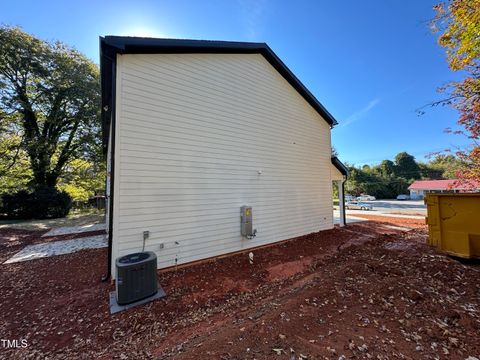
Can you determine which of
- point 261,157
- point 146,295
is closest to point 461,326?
point 146,295

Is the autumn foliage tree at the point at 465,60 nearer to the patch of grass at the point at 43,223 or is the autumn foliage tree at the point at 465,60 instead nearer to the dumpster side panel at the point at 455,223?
the dumpster side panel at the point at 455,223

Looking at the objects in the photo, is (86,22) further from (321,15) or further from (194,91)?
(321,15)

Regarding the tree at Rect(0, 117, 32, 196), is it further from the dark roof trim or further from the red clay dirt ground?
the dark roof trim

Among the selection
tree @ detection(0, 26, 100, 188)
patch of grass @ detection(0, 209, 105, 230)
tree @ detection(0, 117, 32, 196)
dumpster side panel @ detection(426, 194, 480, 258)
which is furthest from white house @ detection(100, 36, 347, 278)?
tree @ detection(0, 117, 32, 196)

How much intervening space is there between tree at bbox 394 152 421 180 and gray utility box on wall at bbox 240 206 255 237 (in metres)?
64.0

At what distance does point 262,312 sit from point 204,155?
4045 millimetres

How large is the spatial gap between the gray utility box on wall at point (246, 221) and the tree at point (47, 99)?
16207 millimetres

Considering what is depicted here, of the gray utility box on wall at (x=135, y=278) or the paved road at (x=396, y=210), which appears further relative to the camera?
the paved road at (x=396, y=210)

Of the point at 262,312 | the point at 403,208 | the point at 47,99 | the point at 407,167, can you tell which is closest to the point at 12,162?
the point at 47,99

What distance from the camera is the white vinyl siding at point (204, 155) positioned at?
479cm

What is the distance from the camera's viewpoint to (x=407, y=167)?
55594 millimetres

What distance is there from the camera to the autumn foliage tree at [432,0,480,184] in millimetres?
4219

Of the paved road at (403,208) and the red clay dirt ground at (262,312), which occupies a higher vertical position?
the red clay dirt ground at (262,312)

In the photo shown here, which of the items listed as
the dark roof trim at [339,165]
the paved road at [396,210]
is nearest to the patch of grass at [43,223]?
the dark roof trim at [339,165]
